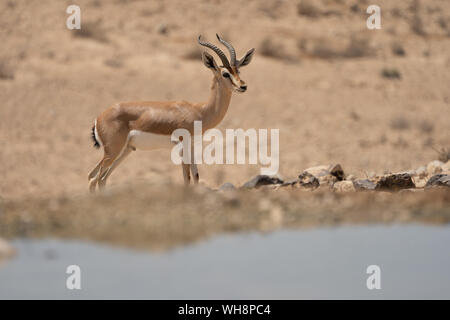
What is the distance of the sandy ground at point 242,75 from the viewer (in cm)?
2027

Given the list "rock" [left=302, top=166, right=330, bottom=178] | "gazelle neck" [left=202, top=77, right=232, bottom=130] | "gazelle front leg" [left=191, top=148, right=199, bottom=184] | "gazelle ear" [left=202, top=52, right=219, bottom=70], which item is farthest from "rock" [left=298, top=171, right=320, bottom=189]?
"gazelle ear" [left=202, top=52, right=219, bottom=70]

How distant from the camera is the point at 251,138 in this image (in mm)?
21562

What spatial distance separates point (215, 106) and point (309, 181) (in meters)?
1.91

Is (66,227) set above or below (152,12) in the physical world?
below

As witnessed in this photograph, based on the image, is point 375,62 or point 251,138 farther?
point 375,62

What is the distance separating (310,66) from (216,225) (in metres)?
19.6

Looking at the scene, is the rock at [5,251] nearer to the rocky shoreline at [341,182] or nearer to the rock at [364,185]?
the rocky shoreline at [341,182]

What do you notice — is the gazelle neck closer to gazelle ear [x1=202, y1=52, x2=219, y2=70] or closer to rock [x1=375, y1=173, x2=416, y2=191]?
gazelle ear [x1=202, y1=52, x2=219, y2=70]

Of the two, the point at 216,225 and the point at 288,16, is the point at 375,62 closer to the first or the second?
the point at 288,16

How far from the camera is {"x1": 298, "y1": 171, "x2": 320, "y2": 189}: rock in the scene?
11227 millimetres

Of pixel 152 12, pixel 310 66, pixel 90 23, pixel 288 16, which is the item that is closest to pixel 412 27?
pixel 288 16

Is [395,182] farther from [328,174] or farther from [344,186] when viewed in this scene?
[328,174]

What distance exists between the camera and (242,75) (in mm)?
24672

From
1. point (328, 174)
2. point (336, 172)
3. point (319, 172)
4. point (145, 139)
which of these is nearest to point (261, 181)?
point (319, 172)
